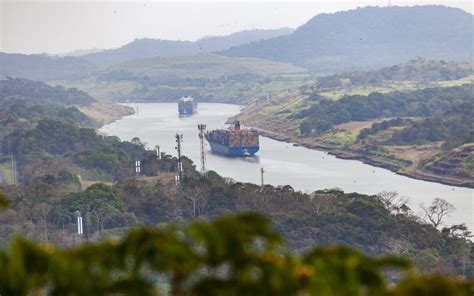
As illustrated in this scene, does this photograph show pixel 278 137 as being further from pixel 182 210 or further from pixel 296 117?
pixel 182 210

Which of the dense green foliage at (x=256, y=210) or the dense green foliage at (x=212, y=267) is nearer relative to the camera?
the dense green foliage at (x=212, y=267)

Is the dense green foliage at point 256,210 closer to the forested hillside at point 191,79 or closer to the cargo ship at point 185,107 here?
the cargo ship at point 185,107

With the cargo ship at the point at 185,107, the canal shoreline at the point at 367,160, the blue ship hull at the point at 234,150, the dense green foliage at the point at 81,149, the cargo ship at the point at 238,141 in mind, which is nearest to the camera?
the canal shoreline at the point at 367,160

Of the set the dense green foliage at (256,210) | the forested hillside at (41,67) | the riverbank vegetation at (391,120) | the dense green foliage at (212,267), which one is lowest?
the forested hillside at (41,67)

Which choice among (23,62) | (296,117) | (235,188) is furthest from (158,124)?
(23,62)

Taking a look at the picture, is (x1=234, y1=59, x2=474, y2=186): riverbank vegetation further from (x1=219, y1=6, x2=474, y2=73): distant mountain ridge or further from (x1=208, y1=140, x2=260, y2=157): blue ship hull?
(x1=219, y1=6, x2=474, y2=73): distant mountain ridge

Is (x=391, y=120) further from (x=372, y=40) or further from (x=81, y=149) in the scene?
(x=372, y=40)

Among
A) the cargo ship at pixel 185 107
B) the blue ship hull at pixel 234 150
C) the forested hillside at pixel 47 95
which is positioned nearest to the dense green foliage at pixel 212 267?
the blue ship hull at pixel 234 150
